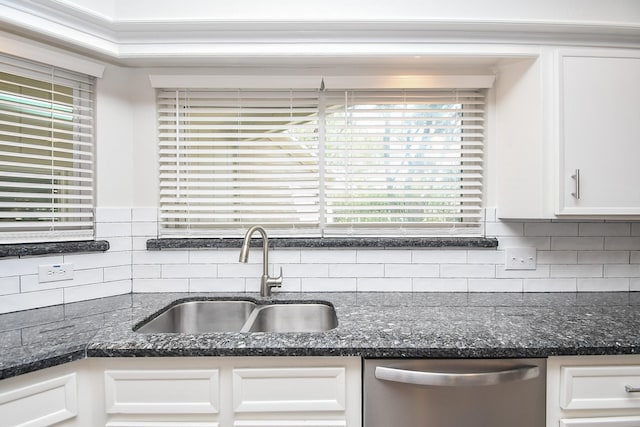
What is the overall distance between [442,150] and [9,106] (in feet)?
6.77

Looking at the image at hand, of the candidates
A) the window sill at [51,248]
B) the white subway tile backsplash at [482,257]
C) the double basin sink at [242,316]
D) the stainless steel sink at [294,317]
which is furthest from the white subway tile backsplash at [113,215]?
the white subway tile backsplash at [482,257]

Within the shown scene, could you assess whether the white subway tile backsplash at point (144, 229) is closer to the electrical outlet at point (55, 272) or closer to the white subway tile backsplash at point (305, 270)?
the electrical outlet at point (55, 272)

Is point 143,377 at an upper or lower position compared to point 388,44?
lower

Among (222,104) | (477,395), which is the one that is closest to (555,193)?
(477,395)

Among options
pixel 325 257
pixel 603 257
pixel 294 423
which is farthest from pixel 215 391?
pixel 603 257

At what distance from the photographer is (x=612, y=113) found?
4.81 ft

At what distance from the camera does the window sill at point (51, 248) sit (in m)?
1.41

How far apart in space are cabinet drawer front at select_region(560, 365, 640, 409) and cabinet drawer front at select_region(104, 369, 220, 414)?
119cm

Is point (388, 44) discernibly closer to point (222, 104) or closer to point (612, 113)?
point (222, 104)

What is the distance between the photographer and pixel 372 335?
115cm

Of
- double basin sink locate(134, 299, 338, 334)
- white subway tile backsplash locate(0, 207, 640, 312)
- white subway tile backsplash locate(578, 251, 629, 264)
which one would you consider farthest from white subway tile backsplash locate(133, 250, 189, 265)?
white subway tile backsplash locate(578, 251, 629, 264)

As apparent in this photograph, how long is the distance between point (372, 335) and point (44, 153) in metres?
1.68

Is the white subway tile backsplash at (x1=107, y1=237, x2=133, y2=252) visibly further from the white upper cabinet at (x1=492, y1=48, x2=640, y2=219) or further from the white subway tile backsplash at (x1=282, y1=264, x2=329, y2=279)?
the white upper cabinet at (x1=492, y1=48, x2=640, y2=219)

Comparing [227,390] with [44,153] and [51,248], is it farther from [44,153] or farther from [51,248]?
[44,153]
